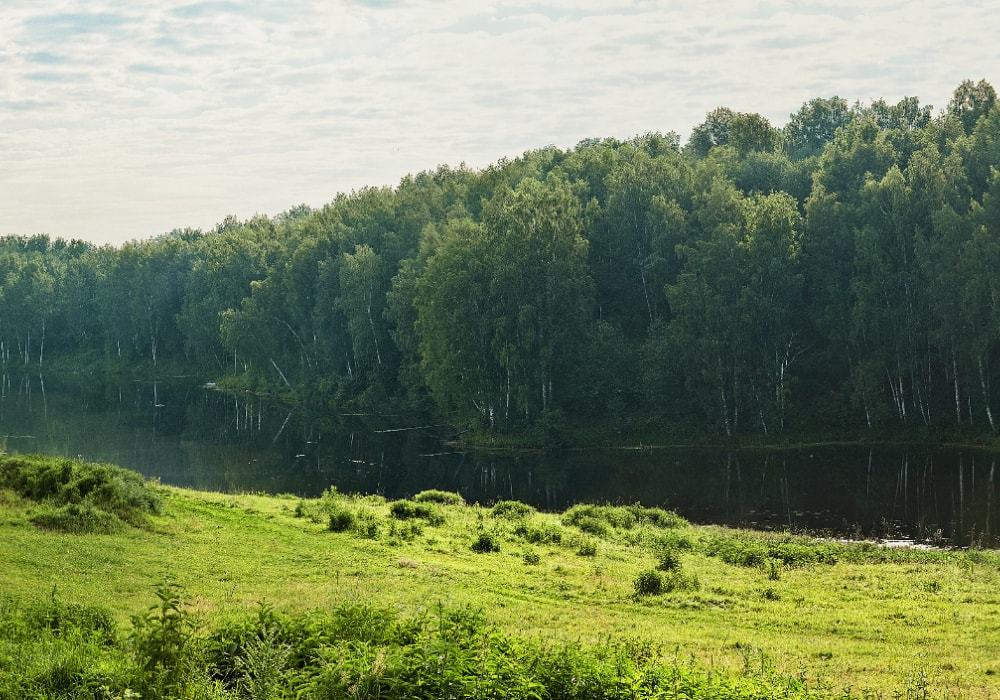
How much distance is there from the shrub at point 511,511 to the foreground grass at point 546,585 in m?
2.81

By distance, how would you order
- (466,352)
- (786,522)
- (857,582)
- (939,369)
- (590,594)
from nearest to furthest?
(590,594), (857,582), (786,522), (939,369), (466,352)

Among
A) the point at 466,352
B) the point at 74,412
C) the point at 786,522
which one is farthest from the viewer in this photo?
the point at 74,412

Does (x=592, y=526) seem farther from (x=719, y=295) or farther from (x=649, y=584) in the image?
(x=719, y=295)

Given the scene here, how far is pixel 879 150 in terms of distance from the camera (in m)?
70.4

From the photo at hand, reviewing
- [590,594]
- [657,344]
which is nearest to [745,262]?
[657,344]

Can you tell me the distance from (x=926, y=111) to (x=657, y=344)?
134 feet

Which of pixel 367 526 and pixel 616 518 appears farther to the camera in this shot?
pixel 616 518

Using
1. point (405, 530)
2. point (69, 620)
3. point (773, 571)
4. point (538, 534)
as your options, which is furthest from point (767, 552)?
point (69, 620)

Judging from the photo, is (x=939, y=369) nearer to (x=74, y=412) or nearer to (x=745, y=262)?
(x=745, y=262)

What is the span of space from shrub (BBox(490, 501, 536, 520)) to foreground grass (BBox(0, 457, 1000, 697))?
281cm

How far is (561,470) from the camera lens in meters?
57.6

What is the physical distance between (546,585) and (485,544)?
535cm

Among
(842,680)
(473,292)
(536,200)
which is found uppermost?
(536,200)

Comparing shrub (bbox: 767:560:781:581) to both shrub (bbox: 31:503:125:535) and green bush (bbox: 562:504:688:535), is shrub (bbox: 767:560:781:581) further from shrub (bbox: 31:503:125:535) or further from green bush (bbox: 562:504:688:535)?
shrub (bbox: 31:503:125:535)
